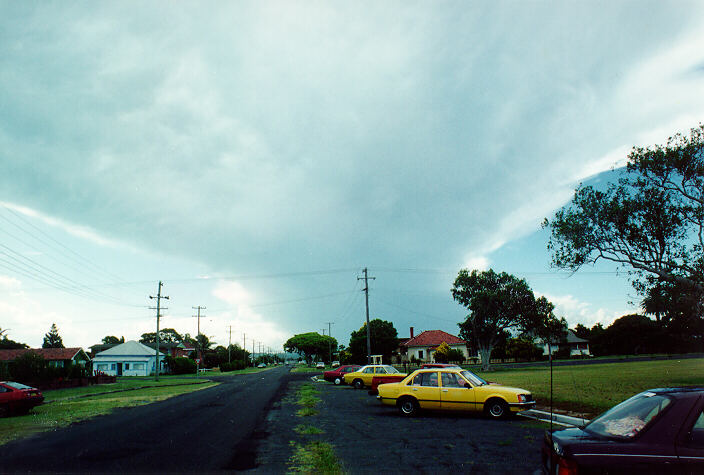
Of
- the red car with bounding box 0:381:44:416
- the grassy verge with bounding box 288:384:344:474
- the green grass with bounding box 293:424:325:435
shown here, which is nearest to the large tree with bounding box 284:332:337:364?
the red car with bounding box 0:381:44:416

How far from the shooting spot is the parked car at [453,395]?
13.8 m

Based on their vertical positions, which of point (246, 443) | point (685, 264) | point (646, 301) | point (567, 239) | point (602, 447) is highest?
point (567, 239)

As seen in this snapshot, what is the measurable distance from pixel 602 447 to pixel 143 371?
8511cm

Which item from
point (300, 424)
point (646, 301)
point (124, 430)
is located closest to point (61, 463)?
point (124, 430)

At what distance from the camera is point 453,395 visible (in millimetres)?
14211

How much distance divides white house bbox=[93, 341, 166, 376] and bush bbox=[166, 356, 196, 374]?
4843 millimetres

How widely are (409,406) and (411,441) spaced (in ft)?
15.8

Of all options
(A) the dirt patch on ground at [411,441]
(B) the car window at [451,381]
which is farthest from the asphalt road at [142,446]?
Answer: (B) the car window at [451,381]

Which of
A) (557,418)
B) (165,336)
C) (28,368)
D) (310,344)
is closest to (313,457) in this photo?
(557,418)

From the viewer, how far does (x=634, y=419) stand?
15.5ft

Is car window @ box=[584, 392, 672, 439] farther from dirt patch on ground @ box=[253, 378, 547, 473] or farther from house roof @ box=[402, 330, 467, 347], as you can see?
house roof @ box=[402, 330, 467, 347]

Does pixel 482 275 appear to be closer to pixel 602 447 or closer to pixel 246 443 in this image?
pixel 246 443

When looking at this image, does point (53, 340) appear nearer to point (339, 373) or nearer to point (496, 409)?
point (339, 373)

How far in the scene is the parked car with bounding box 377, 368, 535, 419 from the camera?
542 inches
